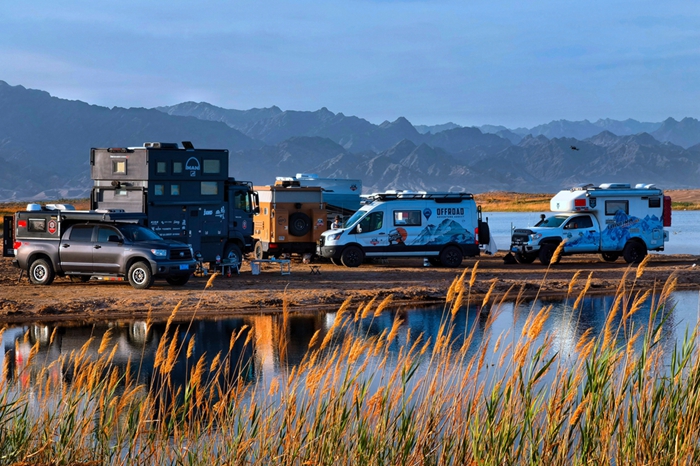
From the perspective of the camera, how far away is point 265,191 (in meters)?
29.0

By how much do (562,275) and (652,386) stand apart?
61.6 ft

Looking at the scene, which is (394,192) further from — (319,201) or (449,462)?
(449,462)

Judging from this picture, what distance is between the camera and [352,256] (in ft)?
89.7

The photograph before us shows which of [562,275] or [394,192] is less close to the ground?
[394,192]

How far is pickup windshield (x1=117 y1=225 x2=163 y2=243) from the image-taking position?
21203mm

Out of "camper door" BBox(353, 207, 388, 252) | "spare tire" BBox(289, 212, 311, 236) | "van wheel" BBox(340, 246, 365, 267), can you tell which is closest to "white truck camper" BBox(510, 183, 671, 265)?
"camper door" BBox(353, 207, 388, 252)

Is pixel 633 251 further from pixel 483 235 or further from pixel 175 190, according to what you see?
pixel 175 190

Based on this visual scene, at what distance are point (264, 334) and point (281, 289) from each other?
20.4ft

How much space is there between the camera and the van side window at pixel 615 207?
29188mm

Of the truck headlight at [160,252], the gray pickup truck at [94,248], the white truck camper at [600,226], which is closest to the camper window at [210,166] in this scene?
the gray pickup truck at [94,248]

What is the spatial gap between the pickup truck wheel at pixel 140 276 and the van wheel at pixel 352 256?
773 cm

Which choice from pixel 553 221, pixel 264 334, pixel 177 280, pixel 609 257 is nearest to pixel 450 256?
pixel 553 221

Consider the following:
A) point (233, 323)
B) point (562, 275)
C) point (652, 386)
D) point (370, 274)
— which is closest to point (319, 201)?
point (370, 274)

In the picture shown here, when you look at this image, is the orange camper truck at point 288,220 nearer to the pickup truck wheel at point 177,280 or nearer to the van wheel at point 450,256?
the van wheel at point 450,256
